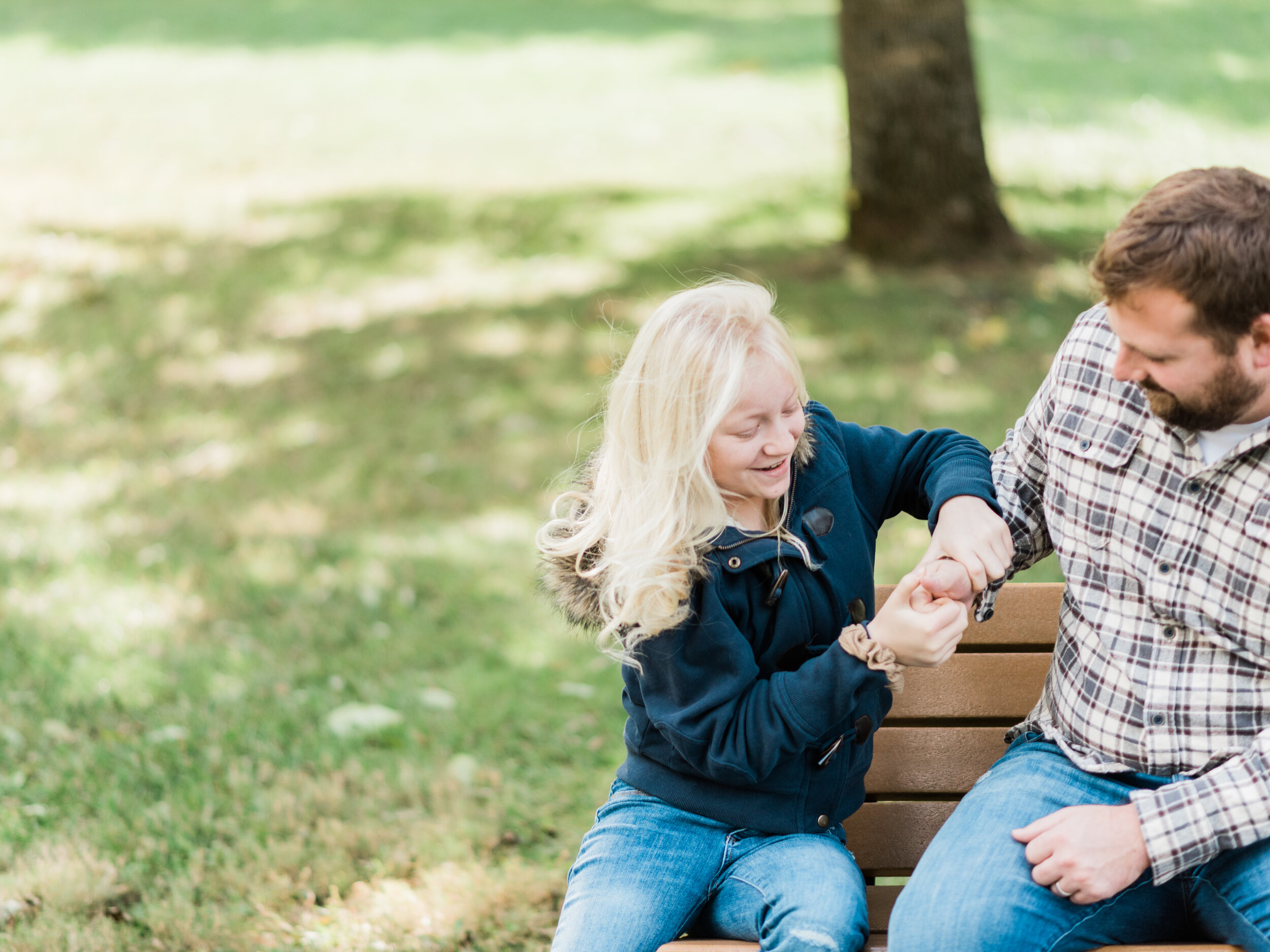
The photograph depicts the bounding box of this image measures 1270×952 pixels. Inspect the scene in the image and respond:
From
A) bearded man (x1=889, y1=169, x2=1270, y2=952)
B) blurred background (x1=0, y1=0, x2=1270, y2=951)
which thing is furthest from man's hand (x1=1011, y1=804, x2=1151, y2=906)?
blurred background (x1=0, y1=0, x2=1270, y2=951)

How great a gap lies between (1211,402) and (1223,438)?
0.42ft

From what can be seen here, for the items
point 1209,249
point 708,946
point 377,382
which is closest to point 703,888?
point 708,946

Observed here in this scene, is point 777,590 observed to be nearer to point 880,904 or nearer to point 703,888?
point 703,888

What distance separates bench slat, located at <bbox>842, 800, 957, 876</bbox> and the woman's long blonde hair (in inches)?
27.9

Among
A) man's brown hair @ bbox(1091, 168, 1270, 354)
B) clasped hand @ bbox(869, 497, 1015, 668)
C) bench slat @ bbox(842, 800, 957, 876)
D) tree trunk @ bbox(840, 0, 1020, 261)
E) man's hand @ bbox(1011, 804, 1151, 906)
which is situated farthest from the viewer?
tree trunk @ bbox(840, 0, 1020, 261)

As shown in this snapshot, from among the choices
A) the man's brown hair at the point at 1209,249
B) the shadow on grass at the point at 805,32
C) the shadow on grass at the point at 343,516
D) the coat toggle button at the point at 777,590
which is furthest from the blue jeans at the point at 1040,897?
the shadow on grass at the point at 805,32

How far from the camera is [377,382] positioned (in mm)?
7219

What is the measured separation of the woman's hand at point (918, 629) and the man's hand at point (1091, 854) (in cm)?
34

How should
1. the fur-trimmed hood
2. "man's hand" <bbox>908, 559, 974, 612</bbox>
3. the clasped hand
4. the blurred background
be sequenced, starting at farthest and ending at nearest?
the blurred background, the fur-trimmed hood, "man's hand" <bbox>908, 559, 974, 612</bbox>, the clasped hand

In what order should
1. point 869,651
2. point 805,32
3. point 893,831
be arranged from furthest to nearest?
1. point 805,32
2. point 893,831
3. point 869,651

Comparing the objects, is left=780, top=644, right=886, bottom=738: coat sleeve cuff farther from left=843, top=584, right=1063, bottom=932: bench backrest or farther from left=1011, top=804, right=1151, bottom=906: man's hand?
left=843, top=584, right=1063, bottom=932: bench backrest

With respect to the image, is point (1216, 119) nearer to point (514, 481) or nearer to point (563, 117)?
point (563, 117)

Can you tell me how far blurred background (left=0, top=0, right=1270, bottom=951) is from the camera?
3580 millimetres

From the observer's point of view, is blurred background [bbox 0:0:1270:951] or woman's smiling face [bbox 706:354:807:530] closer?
woman's smiling face [bbox 706:354:807:530]
